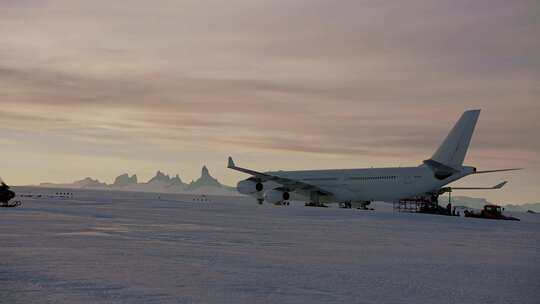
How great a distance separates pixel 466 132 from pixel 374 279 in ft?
154

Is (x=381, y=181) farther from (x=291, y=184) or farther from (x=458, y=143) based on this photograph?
(x=291, y=184)

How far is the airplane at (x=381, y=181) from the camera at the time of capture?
57.6 m

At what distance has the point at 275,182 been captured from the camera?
7894cm

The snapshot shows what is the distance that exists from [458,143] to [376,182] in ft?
36.7

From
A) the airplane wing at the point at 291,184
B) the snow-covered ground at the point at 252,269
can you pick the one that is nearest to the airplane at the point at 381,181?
the airplane wing at the point at 291,184

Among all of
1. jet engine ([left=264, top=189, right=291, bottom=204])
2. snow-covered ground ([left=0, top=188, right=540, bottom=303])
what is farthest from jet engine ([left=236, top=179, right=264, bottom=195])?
snow-covered ground ([left=0, top=188, right=540, bottom=303])

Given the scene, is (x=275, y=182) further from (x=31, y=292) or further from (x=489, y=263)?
(x=31, y=292)

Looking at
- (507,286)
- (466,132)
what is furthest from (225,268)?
(466,132)

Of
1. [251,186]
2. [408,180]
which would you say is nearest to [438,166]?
[408,180]

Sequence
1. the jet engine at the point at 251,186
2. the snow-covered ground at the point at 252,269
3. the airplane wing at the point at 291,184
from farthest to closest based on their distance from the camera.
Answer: the jet engine at the point at 251,186 → the airplane wing at the point at 291,184 → the snow-covered ground at the point at 252,269

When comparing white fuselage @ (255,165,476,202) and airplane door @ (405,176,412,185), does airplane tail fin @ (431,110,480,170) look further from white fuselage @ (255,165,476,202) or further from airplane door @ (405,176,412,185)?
airplane door @ (405,176,412,185)

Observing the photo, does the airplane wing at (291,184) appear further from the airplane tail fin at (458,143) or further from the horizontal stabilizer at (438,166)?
the airplane tail fin at (458,143)

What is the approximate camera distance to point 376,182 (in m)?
65.7

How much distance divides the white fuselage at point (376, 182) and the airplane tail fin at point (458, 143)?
49.2 inches
